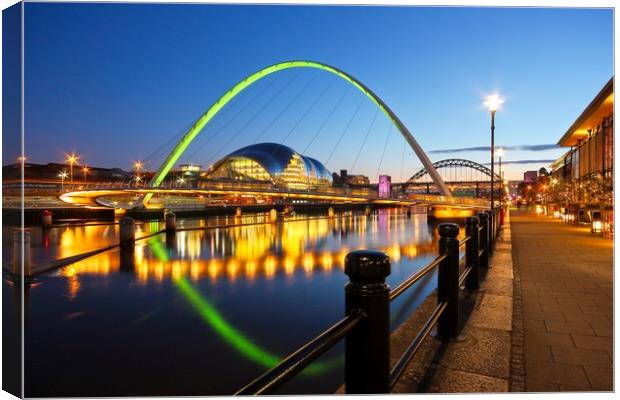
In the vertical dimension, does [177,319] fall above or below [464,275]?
below

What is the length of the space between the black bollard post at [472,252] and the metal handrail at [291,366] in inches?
194

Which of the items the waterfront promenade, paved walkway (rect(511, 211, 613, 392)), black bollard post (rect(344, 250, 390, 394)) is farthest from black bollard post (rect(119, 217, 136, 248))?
black bollard post (rect(344, 250, 390, 394))

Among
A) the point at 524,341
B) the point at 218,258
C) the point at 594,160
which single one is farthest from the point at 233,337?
the point at 594,160

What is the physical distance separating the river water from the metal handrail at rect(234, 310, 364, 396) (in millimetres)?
3276

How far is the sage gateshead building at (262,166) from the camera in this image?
105 m

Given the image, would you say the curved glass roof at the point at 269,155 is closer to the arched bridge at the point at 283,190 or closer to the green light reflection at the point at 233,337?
the arched bridge at the point at 283,190

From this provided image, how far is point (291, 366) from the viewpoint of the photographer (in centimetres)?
150

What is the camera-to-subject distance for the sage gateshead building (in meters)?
105

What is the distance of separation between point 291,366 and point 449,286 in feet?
10.1

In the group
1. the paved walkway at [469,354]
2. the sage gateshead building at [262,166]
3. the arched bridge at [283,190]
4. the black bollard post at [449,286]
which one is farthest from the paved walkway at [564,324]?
the sage gateshead building at [262,166]

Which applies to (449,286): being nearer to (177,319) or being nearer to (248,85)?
(177,319)

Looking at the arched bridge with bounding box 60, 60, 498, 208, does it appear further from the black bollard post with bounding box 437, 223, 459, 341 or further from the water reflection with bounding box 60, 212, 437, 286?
the black bollard post with bounding box 437, 223, 459, 341

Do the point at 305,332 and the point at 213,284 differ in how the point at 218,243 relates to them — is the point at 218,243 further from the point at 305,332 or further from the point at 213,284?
the point at 305,332

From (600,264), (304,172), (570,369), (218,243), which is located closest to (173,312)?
(570,369)
